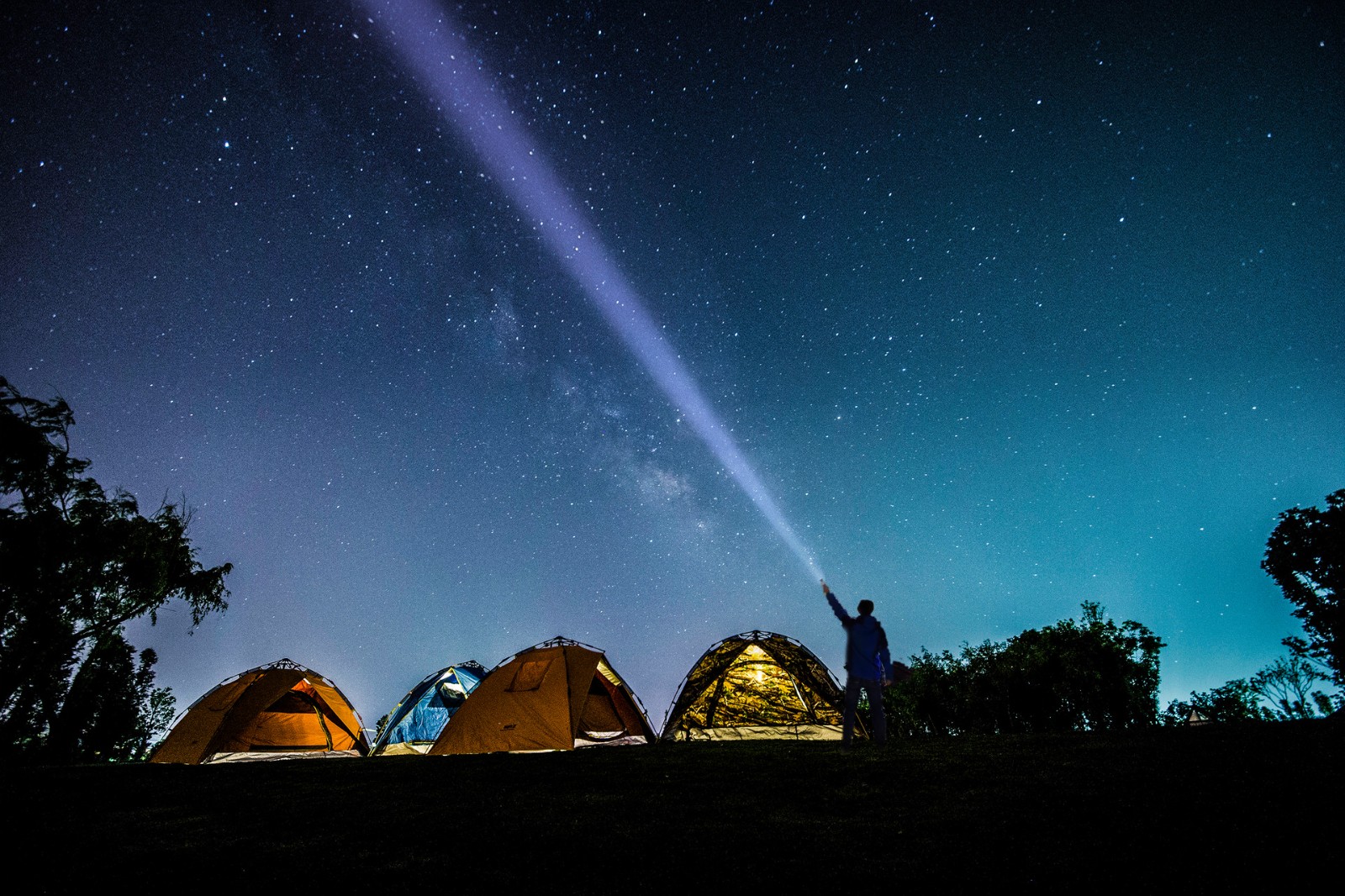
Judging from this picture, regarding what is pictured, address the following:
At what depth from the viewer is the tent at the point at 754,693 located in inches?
520

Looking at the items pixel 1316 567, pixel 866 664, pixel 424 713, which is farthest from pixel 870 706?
pixel 1316 567

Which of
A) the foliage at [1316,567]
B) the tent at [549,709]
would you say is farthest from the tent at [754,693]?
the foliage at [1316,567]

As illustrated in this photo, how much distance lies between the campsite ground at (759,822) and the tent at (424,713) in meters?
7.55

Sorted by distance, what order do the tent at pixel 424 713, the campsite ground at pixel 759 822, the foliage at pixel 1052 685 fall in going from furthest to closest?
the foliage at pixel 1052 685 < the tent at pixel 424 713 < the campsite ground at pixel 759 822

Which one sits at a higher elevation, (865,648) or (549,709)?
(865,648)

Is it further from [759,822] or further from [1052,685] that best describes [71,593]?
[1052,685]

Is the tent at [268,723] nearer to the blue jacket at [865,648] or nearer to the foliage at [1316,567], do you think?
the blue jacket at [865,648]

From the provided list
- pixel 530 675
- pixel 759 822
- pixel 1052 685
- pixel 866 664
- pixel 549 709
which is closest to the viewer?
pixel 759 822

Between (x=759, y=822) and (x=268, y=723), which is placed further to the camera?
(x=268, y=723)

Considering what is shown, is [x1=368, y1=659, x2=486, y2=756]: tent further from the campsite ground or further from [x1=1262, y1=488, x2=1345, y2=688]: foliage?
[x1=1262, y1=488, x2=1345, y2=688]: foliage

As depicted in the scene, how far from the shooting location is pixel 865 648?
30.3 ft

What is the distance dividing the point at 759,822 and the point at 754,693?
32.8 ft

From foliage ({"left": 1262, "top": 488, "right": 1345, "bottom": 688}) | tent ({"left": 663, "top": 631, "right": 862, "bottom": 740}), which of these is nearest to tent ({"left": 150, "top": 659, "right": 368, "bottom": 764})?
tent ({"left": 663, "top": 631, "right": 862, "bottom": 740})

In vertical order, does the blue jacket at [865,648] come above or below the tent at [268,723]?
above
